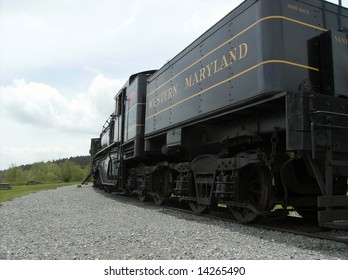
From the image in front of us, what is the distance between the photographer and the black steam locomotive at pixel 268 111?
4.55 meters

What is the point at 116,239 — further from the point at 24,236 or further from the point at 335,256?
the point at 335,256

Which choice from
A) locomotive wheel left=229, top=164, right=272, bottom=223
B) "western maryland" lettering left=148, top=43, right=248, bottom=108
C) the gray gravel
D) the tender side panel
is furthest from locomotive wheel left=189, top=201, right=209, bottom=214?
"western maryland" lettering left=148, top=43, right=248, bottom=108

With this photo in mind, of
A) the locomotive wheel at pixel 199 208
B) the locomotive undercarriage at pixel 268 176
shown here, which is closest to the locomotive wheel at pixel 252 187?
the locomotive undercarriage at pixel 268 176

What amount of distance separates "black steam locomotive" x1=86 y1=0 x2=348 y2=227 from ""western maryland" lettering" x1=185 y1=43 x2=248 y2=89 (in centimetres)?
2

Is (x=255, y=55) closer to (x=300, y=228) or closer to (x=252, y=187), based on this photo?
(x=252, y=187)

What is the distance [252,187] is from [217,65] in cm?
237

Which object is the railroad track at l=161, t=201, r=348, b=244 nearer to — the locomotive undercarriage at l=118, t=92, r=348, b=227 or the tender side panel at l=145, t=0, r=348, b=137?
the locomotive undercarriage at l=118, t=92, r=348, b=227

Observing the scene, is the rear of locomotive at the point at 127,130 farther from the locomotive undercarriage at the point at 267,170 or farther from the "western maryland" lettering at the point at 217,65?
the "western maryland" lettering at the point at 217,65

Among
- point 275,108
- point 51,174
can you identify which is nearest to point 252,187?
point 275,108

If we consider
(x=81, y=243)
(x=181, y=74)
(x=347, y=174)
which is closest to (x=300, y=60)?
(x=347, y=174)

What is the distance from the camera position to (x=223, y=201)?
6.36 meters

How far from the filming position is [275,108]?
17.7 ft

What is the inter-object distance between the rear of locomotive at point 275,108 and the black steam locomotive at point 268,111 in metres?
0.02

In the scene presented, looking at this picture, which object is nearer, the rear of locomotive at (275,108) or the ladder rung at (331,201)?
the ladder rung at (331,201)
